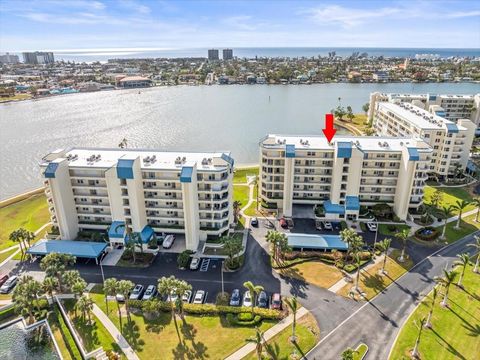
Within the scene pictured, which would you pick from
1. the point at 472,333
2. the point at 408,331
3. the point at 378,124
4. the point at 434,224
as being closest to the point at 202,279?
the point at 408,331

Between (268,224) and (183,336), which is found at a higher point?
(268,224)

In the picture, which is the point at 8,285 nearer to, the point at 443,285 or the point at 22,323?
the point at 22,323

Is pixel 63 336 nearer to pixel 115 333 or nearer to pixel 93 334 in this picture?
pixel 93 334

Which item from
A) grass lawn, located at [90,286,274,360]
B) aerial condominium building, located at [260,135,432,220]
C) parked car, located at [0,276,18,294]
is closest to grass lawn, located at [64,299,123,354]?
grass lawn, located at [90,286,274,360]

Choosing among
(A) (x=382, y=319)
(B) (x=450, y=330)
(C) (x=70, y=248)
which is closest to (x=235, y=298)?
(A) (x=382, y=319)

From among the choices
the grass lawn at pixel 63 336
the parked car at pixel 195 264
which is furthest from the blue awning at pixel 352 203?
the grass lawn at pixel 63 336

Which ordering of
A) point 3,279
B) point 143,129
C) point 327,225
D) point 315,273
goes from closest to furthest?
1. point 3,279
2. point 315,273
3. point 327,225
4. point 143,129

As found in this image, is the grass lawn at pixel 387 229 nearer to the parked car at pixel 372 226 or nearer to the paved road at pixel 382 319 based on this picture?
the parked car at pixel 372 226
